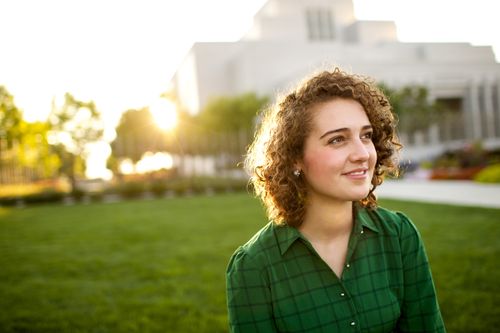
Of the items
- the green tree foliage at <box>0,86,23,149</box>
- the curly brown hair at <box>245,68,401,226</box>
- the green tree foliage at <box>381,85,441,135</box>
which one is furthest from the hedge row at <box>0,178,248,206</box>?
the curly brown hair at <box>245,68,401,226</box>

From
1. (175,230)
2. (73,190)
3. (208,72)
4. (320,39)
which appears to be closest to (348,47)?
(320,39)

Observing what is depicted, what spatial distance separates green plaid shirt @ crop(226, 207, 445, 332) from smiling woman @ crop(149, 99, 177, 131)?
110ft

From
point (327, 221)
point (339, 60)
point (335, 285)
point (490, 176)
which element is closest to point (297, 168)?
point (327, 221)

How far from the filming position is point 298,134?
6.16 ft

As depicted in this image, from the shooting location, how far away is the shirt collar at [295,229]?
1.84 m

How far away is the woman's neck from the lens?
1944 mm

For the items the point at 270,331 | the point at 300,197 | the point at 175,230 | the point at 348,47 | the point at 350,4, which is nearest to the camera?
the point at 270,331

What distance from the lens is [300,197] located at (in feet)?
6.37

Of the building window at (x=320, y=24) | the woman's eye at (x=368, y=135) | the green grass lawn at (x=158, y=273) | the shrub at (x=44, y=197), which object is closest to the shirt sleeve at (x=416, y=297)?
the woman's eye at (x=368, y=135)

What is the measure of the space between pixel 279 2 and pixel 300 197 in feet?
169

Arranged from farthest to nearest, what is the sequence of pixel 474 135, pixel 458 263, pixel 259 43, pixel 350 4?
pixel 350 4 < pixel 259 43 < pixel 474 135 < pixel 458 263

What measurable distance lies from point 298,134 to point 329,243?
547 mm

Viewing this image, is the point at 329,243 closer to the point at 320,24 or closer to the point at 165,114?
the point at 165,114

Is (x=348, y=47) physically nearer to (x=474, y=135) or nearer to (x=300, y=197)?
(x=474, y=135)
